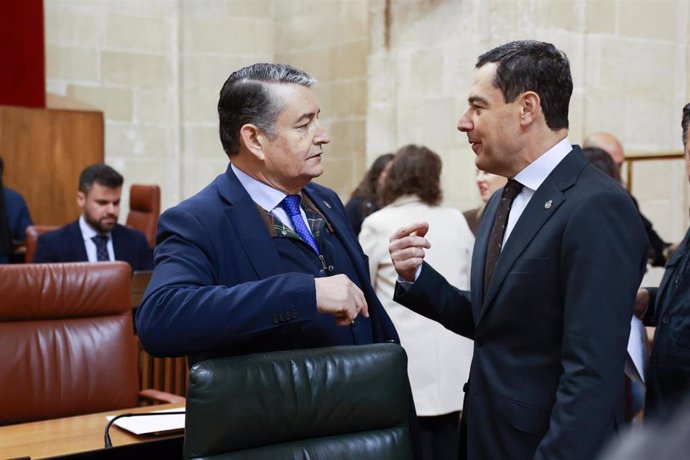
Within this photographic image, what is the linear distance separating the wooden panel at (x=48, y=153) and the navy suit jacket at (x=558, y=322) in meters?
6.56

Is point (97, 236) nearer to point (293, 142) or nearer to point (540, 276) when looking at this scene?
point (293, 142)

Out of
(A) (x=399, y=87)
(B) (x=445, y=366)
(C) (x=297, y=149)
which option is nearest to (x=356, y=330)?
(C) (x=297, y=149)

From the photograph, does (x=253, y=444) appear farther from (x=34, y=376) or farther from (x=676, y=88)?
(x=676, y=88)

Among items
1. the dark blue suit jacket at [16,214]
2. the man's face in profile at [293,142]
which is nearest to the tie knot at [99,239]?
the dark blue suit jacket at [16,214]

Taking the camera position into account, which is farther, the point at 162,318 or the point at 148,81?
the point at 148,81

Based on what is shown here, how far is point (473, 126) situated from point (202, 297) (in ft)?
2.23

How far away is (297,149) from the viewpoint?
6.44 ft

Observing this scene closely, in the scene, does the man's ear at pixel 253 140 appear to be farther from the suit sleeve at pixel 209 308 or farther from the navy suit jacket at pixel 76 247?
the navy suit jacket at pixel 76 247

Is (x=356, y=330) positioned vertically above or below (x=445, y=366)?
above

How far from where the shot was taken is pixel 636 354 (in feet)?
6.92

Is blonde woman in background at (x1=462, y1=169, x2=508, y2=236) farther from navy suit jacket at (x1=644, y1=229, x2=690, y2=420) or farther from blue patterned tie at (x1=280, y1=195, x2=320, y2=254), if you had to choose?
blue patterned tie at (x1=280, y1=195, x2=320, y2=254)

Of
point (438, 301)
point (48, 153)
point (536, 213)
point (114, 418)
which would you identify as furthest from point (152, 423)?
point (48, 153)

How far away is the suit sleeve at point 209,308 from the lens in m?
1.71

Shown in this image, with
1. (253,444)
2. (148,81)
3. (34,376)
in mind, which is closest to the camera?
(253,444)
